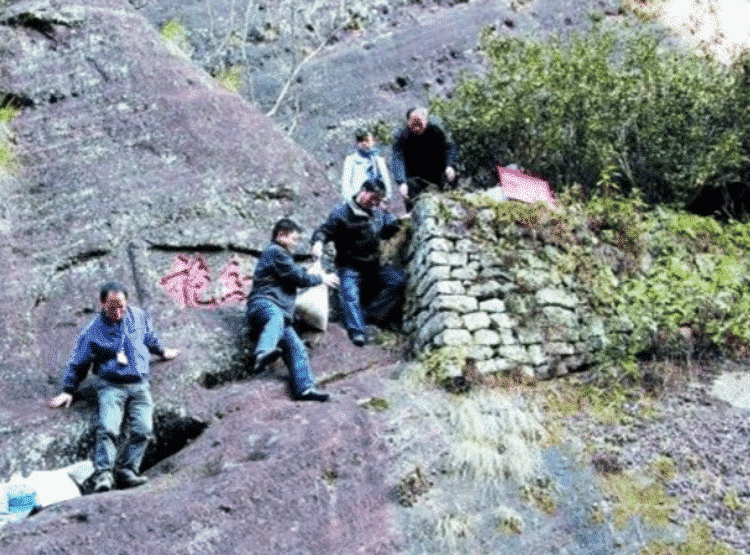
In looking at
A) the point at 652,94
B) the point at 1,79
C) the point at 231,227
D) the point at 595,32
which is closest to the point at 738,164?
the point at 652,94

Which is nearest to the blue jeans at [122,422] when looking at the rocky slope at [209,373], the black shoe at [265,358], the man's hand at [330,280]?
the rocky slope at [209,373]

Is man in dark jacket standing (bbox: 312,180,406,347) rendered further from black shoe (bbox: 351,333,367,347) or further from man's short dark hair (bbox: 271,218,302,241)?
man's short dark hair (bbox: 271,218,302,241)

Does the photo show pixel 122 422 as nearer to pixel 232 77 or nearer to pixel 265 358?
pixel 265 358

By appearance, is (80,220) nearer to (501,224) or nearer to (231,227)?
(231,227)

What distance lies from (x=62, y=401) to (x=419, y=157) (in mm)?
4938

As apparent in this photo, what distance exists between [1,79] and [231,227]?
4184mm

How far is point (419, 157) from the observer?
1241 centimetres

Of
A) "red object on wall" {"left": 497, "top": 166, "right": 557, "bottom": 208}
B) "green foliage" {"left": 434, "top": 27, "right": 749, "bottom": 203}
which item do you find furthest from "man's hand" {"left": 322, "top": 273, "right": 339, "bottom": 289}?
"green foliage" {"left": 434, "top": 27, "right": 749, "bottom": 203}

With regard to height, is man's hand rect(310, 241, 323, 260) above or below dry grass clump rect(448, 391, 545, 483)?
above

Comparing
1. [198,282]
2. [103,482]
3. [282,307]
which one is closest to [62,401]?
[103,482]

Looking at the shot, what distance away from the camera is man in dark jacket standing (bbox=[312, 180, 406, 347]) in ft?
36.5

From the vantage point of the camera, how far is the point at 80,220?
11789 millimetres

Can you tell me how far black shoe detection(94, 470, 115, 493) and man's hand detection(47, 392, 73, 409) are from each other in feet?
3.42

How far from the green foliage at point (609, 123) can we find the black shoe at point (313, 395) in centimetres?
480
